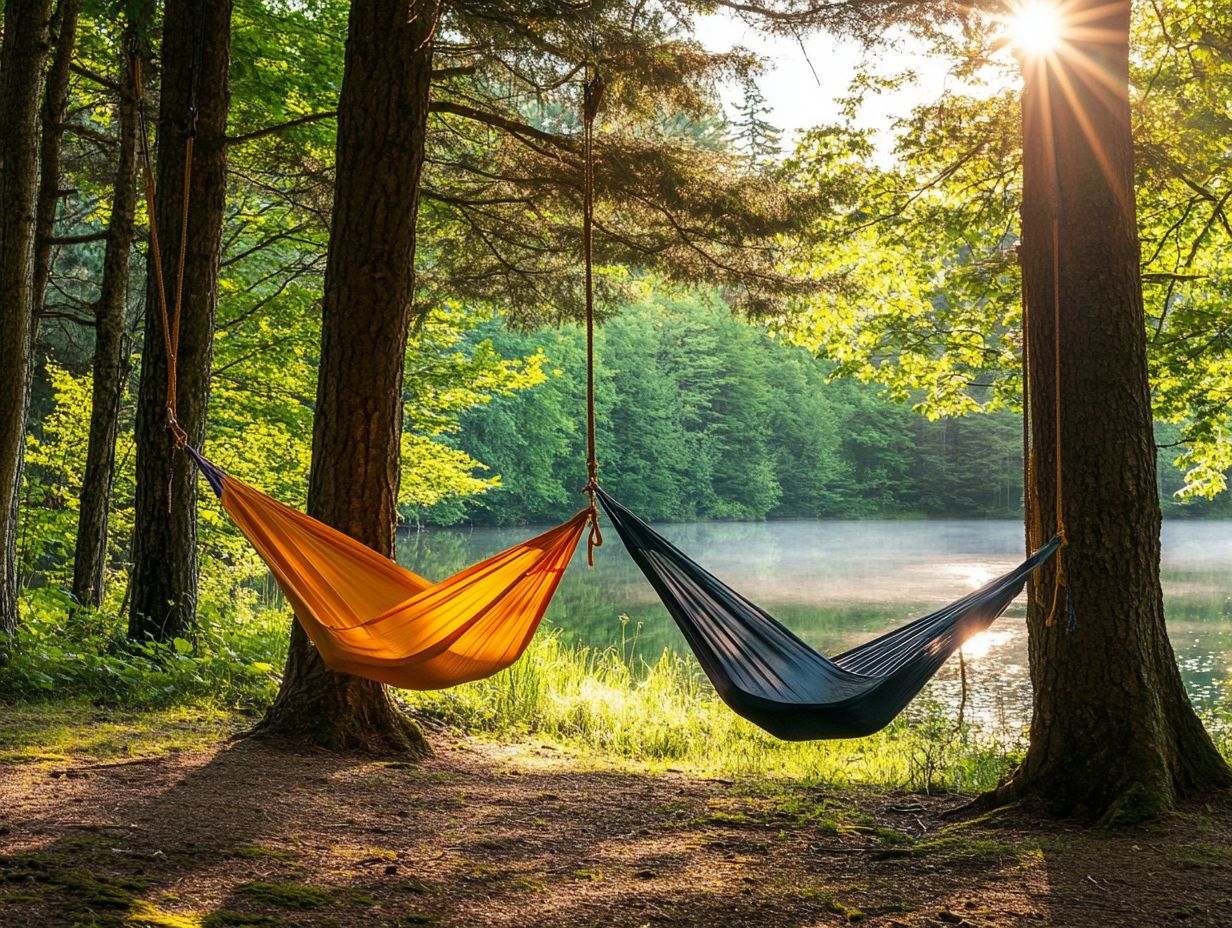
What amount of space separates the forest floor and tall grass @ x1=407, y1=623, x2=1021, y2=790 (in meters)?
0.60

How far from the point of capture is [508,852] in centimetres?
232

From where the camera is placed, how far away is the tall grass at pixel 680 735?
3.67 m

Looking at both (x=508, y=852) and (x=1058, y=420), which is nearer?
(x=508, y=852)

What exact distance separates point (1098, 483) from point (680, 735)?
86.1 inches

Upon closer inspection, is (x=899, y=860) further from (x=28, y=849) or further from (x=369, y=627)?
(x=28, y=849)

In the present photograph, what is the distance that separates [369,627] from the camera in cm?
244

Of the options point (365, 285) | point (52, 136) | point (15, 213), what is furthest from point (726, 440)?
point (365, 285)

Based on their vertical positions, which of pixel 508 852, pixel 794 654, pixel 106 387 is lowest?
pixel 508 852

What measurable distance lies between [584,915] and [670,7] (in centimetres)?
295

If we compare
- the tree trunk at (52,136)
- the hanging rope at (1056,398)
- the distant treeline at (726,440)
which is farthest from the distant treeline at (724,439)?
the hanging rope at (1056,398)

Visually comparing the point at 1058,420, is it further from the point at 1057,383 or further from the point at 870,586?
→ the point at 870,586

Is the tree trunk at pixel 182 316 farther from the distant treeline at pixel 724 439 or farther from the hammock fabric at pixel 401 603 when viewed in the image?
the distant treeline at pixel 724 439

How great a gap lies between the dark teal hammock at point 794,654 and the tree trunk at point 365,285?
97 centimetres

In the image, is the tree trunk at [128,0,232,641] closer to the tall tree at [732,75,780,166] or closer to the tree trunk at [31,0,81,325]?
the tree trunk at [31,0,81,325]
